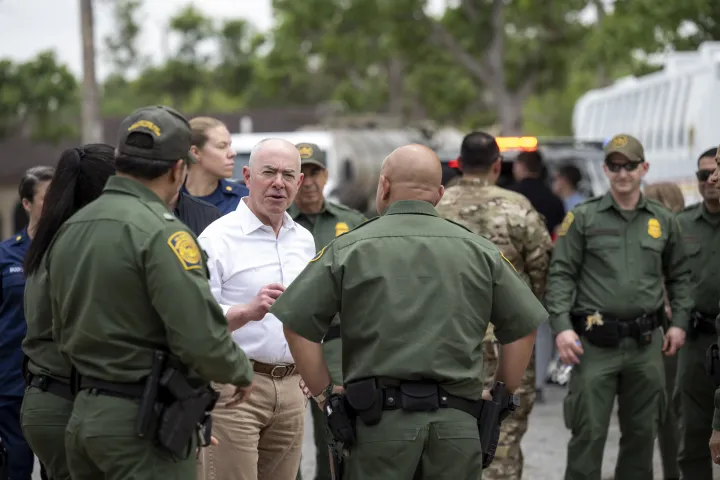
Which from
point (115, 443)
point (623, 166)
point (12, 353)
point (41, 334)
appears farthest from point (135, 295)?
point (623, 166)

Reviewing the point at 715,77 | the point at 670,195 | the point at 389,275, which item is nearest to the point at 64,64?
the point at 715,77

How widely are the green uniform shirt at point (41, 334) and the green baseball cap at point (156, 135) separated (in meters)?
0.69

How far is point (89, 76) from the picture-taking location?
25.4 meters

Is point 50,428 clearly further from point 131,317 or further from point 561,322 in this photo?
point 561,322

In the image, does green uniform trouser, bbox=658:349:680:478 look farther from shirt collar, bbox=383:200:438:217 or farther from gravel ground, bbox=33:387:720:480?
shirt collar, bbox=383:200:438:217

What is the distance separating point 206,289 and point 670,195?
5707 millimetres

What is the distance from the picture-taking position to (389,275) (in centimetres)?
472

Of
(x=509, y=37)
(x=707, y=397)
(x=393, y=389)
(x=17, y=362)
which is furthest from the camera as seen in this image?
(x=509, y=37)

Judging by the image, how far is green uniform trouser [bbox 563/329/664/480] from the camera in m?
7.32

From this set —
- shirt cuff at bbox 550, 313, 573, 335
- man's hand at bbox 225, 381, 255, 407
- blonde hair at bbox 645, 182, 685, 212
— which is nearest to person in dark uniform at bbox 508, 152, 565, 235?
blonde hair at bbox 645, 182, 685, 212

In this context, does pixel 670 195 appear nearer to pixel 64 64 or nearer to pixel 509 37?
pixel 64 64

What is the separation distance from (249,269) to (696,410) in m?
3.50

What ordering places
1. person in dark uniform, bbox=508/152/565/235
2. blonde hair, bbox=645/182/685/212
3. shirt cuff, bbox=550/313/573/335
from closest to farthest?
shirt cuff, bbox=550/313/573/335 < blonde hair, bbox=645/182/685/212 < person in dark uniform, bbox=508/152/565/235

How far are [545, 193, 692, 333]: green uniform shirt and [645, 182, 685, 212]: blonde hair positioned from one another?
1.71m
